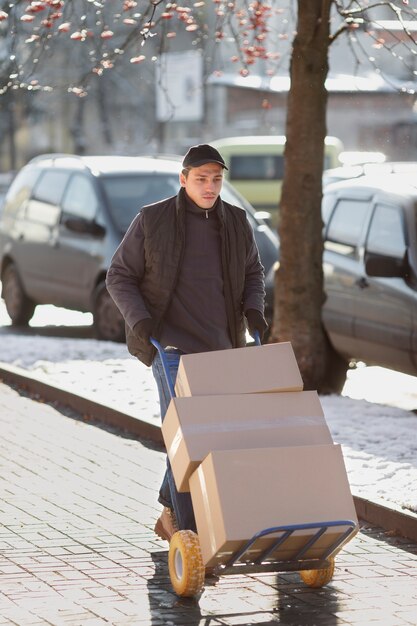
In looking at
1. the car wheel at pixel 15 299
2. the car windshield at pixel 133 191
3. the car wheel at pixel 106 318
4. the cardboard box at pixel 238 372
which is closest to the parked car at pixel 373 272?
the car wheel at pixel 106 318

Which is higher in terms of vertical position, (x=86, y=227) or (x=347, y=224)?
(x=347, y=224)

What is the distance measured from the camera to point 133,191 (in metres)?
16.8

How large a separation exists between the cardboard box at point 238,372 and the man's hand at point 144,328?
310 mm

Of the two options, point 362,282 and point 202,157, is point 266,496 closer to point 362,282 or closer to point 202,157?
point 202,157

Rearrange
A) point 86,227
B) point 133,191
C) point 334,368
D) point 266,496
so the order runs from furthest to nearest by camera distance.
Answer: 1. point 133,191
2. point 86,227
3. point 334,368
4. point 266,496

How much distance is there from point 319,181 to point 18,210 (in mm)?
6970

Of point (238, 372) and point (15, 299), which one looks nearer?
point (238, 372)

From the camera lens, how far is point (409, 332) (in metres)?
11.5

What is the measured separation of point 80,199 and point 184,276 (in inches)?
394

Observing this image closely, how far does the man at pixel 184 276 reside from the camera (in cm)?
691

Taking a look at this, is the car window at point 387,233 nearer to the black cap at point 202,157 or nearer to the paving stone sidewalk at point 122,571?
the paving stone sidewalk at point 122,571

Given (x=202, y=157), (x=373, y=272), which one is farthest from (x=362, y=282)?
(x=202, y=157)

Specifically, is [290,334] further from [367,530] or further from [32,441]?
[367,530]

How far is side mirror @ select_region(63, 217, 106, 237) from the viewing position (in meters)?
16.2
